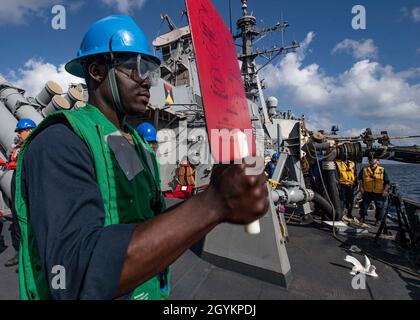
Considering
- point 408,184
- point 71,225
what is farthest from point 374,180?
point 408,184

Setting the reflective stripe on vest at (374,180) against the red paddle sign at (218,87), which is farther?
the reflective stripe on vest at (374,180)

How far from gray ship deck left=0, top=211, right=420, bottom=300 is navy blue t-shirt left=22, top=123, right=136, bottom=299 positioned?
266 cm

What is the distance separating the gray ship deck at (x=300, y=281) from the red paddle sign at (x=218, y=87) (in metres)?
2.76

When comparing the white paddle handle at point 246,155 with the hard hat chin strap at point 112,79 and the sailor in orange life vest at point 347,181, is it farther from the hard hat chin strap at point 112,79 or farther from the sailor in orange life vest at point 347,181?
the sailor in orange life vest at point 347,181

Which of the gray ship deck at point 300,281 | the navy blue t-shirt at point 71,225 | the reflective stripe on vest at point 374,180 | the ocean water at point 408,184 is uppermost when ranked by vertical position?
the navy blue t-shirt at point 71,225

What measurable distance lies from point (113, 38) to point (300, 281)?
12.4 ft

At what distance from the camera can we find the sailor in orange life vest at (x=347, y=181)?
7.56 meters

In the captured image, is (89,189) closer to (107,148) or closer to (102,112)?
(107,148)

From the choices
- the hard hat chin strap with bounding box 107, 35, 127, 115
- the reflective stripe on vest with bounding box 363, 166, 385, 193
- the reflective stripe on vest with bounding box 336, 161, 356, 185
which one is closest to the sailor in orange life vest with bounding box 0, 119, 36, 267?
the hard hat chin strap with bounding box 107, 35, 127, 115

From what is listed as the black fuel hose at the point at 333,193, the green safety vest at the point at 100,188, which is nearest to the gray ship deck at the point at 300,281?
the black fuel hose at the point at 333,193

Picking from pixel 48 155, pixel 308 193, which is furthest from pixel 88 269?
pixel 308 193

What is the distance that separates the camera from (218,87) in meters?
0.92
